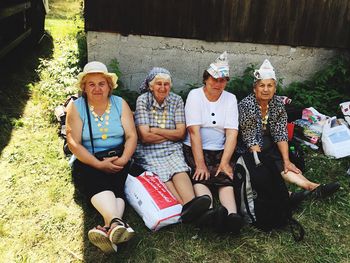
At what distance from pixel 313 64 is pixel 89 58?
3655 mm

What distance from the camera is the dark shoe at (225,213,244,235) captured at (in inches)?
125

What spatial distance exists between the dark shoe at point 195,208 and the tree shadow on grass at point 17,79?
A: 267cm

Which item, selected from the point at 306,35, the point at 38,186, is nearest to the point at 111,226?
the point at 38,186

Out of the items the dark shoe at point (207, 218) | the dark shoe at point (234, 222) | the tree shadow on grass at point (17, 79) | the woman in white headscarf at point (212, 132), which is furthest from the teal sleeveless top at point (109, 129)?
the tree shadow on grass at point (17, 79)

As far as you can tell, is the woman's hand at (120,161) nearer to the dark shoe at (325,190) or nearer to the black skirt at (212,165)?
the black skirt at (212,165)

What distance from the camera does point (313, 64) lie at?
235 inches

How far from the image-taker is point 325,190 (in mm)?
3844

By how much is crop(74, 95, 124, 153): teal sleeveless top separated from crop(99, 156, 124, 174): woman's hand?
0.20m

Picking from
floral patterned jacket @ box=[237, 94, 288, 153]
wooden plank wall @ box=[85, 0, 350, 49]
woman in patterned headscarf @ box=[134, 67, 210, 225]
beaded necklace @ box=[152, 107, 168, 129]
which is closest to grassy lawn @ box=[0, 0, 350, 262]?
woman in patterned headscarf @ box=[134, 67, 210, 225]

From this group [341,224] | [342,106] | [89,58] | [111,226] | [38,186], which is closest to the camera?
[111,226]

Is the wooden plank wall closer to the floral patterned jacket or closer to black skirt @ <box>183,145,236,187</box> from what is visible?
the floral patterned jacket

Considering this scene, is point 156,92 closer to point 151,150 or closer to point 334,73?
point 151,150

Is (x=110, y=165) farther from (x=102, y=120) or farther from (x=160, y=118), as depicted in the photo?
(x=160, y=118)

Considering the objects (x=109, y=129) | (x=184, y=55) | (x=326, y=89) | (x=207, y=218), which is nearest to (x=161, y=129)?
(x=109, y=129)
